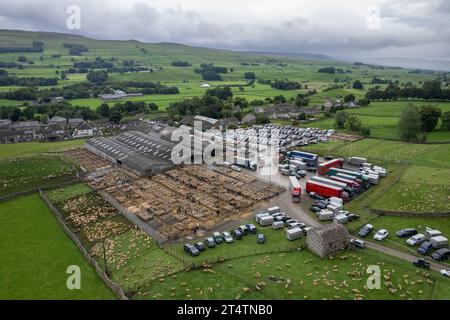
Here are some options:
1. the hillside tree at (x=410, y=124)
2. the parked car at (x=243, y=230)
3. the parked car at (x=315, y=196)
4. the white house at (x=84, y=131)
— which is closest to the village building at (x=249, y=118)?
the hillside tree at (x=410, y=124)

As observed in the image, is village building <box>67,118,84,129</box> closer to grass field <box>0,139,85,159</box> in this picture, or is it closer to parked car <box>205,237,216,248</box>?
grass field <box>0,139,85,159</box>

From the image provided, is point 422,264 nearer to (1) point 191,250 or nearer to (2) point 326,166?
(1) point 191,250

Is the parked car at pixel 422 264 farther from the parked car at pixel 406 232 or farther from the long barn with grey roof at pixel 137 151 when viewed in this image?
the long barn with grey roof at pixel 137 151

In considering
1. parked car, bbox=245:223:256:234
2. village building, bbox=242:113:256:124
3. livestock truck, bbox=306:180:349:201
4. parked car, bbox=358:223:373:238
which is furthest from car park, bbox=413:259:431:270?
village building, bbox=242:113:256:124

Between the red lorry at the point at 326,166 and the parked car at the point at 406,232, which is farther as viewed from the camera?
the red lorry at the point at 326,166

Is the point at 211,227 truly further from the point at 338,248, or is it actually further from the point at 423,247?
the point at 423,247

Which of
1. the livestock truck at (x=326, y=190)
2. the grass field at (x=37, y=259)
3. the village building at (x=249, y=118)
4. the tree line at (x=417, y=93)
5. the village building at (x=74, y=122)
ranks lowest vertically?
the grass field at (x=37, y=259)
